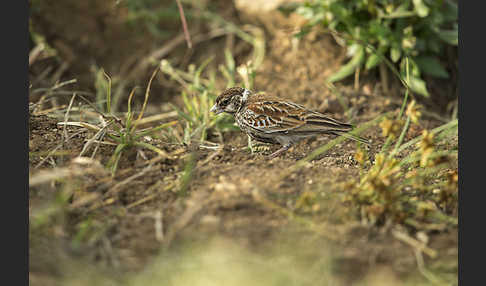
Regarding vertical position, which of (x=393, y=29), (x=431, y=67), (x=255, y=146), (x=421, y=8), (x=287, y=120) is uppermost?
(x=421, y=8)

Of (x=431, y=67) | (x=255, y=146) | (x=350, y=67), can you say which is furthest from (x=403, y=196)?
(x=431, y=67)

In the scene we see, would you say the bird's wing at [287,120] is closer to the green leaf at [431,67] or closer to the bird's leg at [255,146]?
the bird's leg at [255,146]

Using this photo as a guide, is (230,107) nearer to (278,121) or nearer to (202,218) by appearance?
(278,121)

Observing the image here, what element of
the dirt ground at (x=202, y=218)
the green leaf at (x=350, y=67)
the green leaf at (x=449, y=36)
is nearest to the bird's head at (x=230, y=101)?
the dirt ground at (x=202, y=218)

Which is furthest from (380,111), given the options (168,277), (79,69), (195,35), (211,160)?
(79,69)

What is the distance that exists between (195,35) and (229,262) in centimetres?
593

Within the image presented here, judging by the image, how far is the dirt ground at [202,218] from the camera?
130 inches

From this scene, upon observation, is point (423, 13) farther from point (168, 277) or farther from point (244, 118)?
point (168, 277)

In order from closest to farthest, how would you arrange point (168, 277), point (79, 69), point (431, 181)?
1. point (168, 277)
2. point (431, 181)
3. point (79, 69)

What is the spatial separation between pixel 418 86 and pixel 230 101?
250 cm

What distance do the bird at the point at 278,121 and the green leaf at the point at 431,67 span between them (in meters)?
2.13

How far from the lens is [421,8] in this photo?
20.1ft

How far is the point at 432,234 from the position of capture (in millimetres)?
3559

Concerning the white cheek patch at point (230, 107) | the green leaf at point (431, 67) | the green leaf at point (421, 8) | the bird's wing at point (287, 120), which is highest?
the green leaf at point (421, 8)
